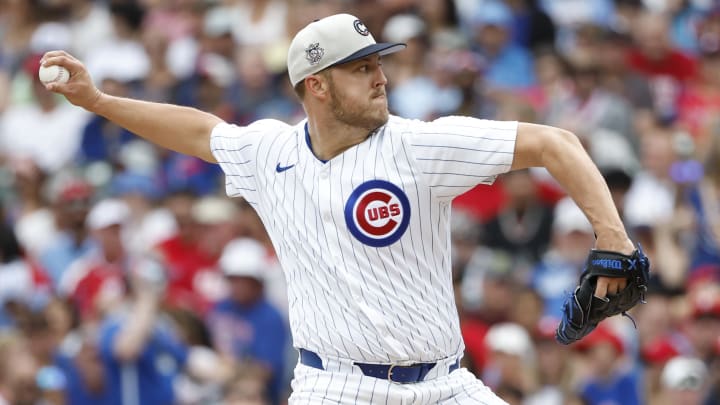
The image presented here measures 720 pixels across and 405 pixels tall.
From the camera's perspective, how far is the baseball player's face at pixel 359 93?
5.34 m

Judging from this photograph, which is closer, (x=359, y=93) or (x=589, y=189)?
(x=589, y=189)

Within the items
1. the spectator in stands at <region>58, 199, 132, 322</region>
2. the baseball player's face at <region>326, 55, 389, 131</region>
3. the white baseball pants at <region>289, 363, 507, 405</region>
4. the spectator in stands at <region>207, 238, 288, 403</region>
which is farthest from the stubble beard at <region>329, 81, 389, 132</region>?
the spectator in stands at <region>58, 199, 132, 322</region>

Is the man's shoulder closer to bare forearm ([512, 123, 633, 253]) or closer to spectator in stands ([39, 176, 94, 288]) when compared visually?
bare forearm ([512, 123, 633, 253])

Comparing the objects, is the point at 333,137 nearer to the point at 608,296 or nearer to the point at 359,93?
the point at 359,93

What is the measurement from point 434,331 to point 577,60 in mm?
5964

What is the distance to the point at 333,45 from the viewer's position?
17.6 ft

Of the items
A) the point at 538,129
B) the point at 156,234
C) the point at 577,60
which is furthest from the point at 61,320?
the point at 538,129

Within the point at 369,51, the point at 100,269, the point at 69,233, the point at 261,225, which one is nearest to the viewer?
the point at 369,51

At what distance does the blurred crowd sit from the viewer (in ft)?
28.9

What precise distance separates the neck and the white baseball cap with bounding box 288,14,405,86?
8.1 inches

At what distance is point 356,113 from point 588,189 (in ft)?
3.26

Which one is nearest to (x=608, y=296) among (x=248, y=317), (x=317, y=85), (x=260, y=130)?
(x=317, y=85)

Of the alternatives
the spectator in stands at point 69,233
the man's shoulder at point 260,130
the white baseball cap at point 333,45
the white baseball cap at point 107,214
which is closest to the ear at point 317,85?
the white baseball cap at point 333,45

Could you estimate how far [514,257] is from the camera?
9633 mm
